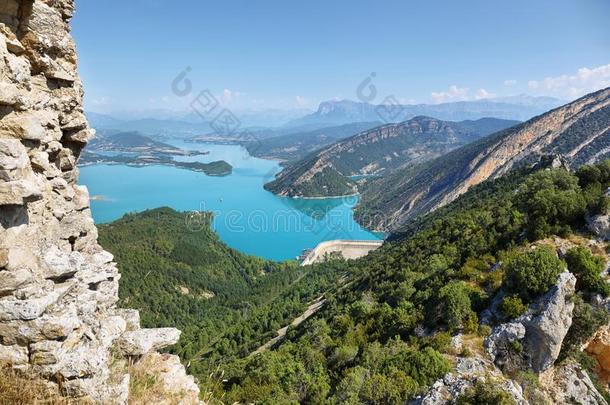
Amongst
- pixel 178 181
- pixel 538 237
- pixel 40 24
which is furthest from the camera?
pixel 178 181

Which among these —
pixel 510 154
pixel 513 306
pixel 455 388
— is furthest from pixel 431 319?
pixel 510 154

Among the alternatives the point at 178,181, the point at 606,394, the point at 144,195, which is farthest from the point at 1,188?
the point at 178,181

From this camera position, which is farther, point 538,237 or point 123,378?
point 538,237

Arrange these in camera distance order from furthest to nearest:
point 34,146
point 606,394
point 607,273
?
point 607,273
point 606,394
point 34,146

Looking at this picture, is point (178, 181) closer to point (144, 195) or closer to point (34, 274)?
point (144, 195)

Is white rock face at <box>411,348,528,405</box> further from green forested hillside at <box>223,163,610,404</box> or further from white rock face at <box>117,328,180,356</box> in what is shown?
white rock face at <box>117,328,180,356</box>

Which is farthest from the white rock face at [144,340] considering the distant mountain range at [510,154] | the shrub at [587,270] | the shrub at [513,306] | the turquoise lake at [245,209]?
the distant mountain range at [510,154]

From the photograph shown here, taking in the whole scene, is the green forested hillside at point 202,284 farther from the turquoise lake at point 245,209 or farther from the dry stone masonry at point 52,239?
the dry stone masonry at point 52,239
